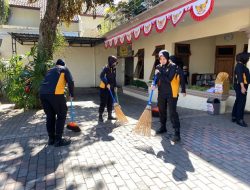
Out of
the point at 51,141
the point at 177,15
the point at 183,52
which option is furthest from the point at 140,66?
the point at 51,141

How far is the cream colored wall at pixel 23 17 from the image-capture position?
19.5m

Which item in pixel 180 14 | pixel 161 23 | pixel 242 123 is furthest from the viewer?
pixel 161 23

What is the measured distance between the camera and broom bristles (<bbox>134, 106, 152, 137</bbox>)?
193 inches

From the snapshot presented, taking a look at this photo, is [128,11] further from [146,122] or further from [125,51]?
[146,122]

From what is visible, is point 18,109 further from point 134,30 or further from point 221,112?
point 221,112

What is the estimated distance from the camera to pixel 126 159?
3.94 metres

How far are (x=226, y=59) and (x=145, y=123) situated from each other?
273 inches

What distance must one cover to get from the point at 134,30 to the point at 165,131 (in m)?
5.53

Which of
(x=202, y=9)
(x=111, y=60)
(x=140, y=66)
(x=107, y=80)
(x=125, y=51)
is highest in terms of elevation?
(x=202, y=9)

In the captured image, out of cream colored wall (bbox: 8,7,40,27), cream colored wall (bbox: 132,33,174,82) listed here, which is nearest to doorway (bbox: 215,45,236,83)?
cream colored wall (bbox: 132,33,174,82)

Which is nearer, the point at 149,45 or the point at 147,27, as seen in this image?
the point at 147,27

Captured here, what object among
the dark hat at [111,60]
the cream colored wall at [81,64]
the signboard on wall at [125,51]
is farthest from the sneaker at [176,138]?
the cream colored wall at [81,64]

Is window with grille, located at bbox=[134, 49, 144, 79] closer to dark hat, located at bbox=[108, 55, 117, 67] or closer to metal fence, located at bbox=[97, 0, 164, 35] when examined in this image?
metal fence, located at bbox=[97, 0, 164, 35]

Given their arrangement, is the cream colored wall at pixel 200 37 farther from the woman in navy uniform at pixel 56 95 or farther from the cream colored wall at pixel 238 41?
the woman in navy uniform at pixel 56 95
